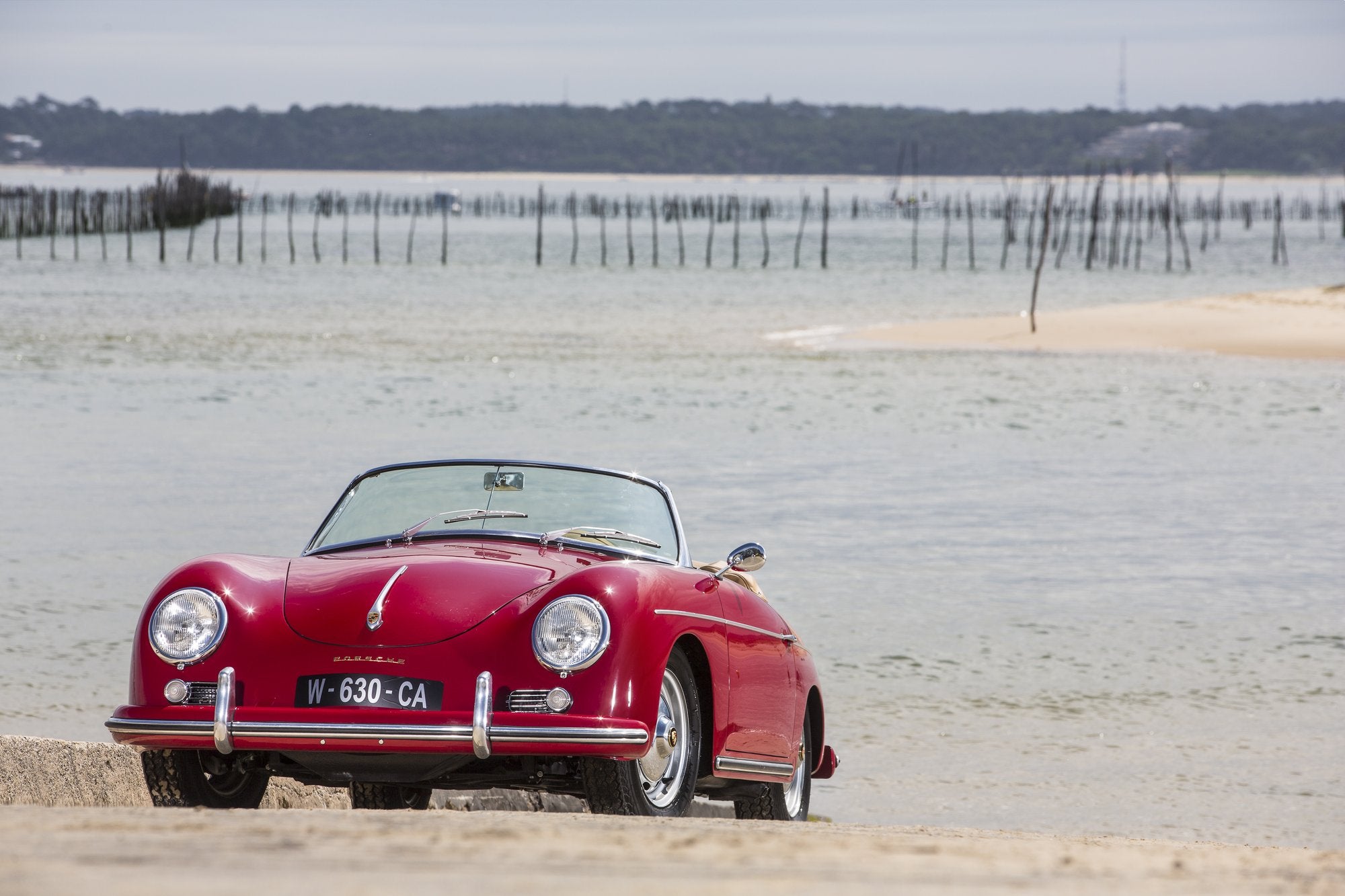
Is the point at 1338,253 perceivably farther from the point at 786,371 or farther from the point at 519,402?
the point at 519,402

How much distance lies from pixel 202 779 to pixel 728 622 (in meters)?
1.82

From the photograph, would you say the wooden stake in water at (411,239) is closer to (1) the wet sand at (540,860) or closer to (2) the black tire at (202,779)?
(2) the black tire at (202,779)

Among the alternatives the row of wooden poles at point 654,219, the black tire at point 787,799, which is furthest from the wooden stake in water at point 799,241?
the black tire at point 787,799

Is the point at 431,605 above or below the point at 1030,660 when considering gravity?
above

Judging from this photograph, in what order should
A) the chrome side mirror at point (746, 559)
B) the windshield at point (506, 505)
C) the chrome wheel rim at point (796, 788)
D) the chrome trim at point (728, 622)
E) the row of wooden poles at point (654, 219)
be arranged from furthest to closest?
the row of wooden poles at point (654, 219) < the chrome wheel rim at point (796, 788) < the windshield at point (506, 505) < the chrome side mirror at point (746, 559) < the chrome trim at point (728, 622)

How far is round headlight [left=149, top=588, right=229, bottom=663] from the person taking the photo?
533cm

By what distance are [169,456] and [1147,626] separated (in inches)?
495

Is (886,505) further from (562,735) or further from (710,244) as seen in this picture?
(710,244)

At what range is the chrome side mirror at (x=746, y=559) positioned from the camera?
6.26 meters

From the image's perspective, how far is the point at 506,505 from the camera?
257 inches

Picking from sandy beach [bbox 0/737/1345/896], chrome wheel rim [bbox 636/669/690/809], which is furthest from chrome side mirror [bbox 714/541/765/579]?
sandy beach [bbox 0/737/1345/896]

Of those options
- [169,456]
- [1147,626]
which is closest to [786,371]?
[169,456]

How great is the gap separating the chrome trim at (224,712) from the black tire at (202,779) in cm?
27

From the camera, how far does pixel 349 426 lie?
2388 centimetres
